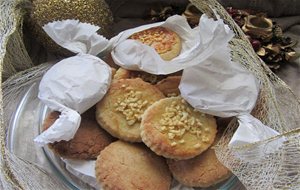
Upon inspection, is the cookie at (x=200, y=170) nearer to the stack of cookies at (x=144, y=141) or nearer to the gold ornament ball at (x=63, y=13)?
the stack of cookies at (x=144, y=141)

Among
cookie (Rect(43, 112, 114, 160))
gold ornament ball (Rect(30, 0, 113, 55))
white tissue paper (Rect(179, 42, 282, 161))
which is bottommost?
cookie (Rect(43, 112, 114, 160))

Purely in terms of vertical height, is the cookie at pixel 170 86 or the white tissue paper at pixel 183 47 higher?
the white tissue paper at pixel 183 47

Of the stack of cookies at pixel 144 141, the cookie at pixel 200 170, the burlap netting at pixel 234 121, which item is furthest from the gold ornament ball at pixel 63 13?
the cookie at pixel 200 170

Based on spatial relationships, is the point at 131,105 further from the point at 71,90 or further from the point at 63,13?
the point at 63,13

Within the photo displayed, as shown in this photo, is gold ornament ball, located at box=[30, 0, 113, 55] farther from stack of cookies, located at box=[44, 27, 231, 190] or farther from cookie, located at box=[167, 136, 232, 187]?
cookie, located at box=[167, 136, 232, 187]

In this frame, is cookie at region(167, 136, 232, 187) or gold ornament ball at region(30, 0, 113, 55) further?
gold ornament ball at region(30, 0, 113, 55)

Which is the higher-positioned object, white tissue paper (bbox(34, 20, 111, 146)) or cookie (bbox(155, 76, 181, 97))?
white tissue paper (bbox(34, 20, 111, 146))

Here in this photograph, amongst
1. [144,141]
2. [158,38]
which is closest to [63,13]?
[158,38]

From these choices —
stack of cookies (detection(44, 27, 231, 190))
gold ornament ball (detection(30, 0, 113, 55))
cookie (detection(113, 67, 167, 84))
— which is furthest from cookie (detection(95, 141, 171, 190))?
gold ornament ball (detection(30, 0, 113, 55))
